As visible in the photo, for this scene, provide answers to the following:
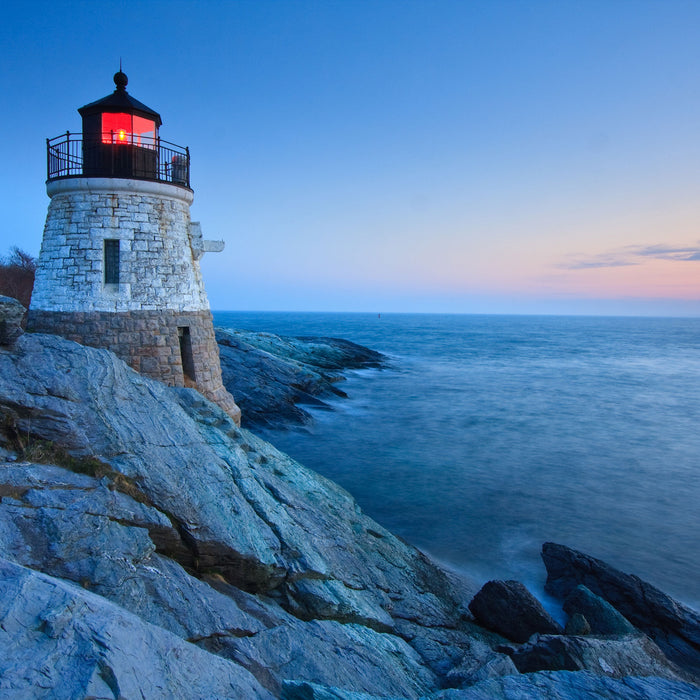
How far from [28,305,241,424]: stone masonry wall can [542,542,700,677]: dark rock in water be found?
9297 millimetres

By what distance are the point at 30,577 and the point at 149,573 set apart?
1725 mm

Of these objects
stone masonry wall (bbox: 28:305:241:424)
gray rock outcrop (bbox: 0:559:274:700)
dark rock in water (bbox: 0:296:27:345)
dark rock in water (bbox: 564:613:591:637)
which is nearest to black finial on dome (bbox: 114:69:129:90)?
stone masonry wall (bbox: 28:305:241:424)

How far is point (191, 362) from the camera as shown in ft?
39.0

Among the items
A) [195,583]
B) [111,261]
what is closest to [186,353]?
[111,261]

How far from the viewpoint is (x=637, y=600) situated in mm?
10266

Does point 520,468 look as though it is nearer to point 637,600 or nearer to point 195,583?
point 637,600

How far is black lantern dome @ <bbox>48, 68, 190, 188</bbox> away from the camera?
Answer: 10680mm

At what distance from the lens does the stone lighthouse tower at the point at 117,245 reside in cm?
1052

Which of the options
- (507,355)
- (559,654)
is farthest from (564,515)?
(507,355)

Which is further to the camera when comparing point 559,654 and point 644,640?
point 644,640

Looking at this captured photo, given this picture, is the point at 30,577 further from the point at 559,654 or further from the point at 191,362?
the point at 191,362

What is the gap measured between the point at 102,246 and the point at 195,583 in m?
7.28

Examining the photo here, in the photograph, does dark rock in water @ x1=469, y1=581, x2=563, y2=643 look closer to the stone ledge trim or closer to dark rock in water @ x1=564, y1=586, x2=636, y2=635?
dark rock in water @ x1=564, y1=586, x2=636, y2=635

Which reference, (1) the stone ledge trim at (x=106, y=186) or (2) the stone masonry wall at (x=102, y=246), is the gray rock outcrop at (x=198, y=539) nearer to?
(2) the stone masonry wall at (x=102, y=246)
